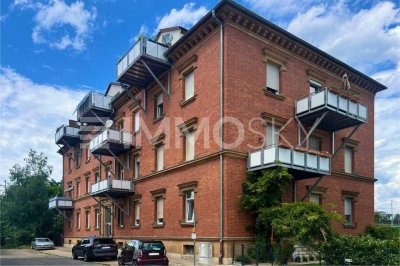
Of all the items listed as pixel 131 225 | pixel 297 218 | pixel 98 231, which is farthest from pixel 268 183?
pixel 98 231

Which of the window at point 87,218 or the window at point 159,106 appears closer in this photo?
the window at point 159,106

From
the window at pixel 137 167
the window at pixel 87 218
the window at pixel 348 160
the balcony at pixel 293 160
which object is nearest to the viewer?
the balcony at pixel 293 160

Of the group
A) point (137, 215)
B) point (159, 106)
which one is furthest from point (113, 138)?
point (137, 215)

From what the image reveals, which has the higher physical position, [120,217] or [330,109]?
[330,109]

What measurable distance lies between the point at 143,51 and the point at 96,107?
39.3 feet

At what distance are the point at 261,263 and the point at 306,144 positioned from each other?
26.5 feet

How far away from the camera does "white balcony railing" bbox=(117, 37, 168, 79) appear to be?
80.5ft

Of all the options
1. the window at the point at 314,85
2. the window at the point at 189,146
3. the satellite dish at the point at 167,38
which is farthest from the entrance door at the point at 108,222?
the window at the point at 314,85

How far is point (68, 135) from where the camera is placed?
44.5 meters

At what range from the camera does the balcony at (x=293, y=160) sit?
19.7 metres

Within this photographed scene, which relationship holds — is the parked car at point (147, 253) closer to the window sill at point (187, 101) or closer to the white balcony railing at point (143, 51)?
the window sill at point (187, 101)

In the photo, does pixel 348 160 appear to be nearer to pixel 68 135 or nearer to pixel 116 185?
pixel 116 185

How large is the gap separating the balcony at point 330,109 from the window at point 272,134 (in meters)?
2.01

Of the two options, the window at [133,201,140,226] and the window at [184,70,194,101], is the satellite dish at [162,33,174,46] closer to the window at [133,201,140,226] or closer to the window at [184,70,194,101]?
the window at [184,70,194,101]
